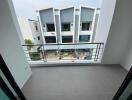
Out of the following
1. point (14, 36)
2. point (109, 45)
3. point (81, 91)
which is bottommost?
point (81, 91)

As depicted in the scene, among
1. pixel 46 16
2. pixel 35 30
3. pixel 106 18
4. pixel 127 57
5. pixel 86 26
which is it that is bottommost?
pixel 127 57

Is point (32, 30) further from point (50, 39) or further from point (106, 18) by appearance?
point (106, 18)

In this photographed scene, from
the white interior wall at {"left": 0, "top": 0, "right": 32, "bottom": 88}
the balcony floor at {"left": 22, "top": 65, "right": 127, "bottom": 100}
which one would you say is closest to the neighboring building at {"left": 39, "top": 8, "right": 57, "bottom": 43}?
the balcony floor at {"left": 22, "top": 65, "right": 127, "bottom": 100}

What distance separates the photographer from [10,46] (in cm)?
167

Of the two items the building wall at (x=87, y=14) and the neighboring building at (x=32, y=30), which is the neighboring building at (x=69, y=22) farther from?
the neighboring building at (x=32, y=30)

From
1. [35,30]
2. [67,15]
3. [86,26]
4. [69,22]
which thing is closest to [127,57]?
[86,26]

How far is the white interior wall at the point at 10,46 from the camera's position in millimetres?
1501

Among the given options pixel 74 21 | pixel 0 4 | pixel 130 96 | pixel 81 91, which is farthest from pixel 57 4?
pixel 130 96

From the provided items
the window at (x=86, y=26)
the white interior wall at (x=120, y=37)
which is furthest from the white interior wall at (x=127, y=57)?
the window at (x=86, y=26)

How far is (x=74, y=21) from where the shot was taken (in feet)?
17.9

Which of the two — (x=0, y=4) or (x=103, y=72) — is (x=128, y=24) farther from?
(x=0, y=4)

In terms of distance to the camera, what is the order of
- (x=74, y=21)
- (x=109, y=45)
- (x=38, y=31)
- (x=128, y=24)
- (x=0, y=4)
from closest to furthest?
(x=0, y=4), (x=128, y=24), (x=109, y=45), (x=74, y=21), (x=38, y=31)

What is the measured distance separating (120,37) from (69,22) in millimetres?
3754

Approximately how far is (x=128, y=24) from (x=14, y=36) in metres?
2.20
